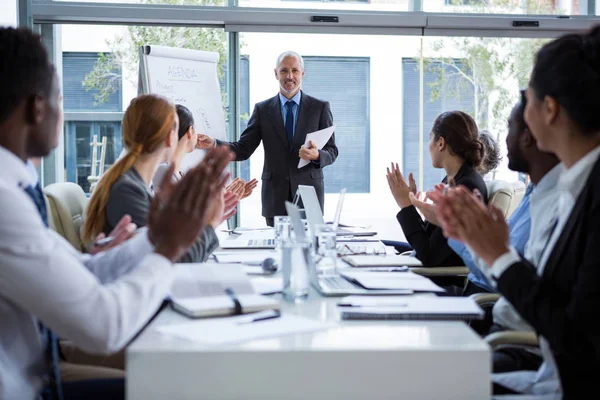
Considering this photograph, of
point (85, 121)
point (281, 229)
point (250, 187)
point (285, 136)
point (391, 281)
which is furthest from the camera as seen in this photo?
point (85, 121)

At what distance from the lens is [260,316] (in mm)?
1589

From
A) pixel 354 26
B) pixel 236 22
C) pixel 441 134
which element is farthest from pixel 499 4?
pixel 441 134

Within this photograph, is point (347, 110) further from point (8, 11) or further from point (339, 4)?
point (8, 11)

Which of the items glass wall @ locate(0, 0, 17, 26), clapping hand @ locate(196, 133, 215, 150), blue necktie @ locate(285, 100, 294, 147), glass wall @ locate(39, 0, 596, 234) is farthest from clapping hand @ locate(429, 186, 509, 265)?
glass wall @ locate(0, 0, 17, 26)

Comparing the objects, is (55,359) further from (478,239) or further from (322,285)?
(478,239)

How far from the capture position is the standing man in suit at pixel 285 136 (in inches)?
217

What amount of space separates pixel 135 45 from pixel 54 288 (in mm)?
5355

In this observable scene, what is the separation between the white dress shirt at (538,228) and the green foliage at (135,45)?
449 centimetres

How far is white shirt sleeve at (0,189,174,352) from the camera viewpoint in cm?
124

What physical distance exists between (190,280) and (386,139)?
4988 millimetres

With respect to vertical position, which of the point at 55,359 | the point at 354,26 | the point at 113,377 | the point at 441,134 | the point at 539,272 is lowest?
the point at 113,377

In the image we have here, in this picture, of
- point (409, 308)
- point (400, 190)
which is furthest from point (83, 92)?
point (409, 308)

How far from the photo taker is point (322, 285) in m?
2.03

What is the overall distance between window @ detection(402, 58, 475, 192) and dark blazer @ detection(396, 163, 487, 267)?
134 inches
